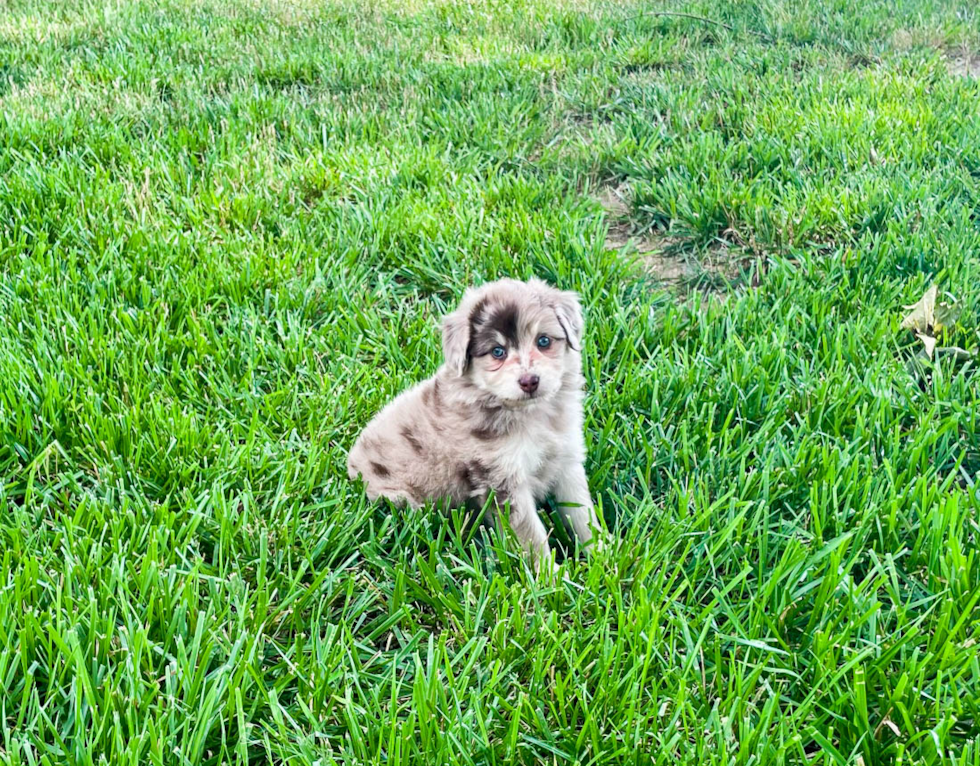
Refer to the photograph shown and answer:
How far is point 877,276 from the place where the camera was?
13.5 feet

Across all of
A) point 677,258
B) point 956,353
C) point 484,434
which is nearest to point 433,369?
point 484,434

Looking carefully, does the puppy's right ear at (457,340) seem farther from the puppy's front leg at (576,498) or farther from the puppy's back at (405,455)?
the puppy's front leg at (576,498)

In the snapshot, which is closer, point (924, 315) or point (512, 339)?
point (512, 339)

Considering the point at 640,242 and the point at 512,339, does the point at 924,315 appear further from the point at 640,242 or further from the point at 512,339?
the point at 512,339

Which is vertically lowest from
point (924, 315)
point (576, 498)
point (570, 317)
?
point (576, 498)

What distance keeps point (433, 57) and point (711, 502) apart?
5423 mm

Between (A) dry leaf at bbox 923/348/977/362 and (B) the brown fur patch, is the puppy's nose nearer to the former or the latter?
(B) the brown fur patch

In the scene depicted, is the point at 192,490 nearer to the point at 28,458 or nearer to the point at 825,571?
the point at 28,458

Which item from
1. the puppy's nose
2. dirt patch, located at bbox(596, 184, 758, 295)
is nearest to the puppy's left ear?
the puppy's nose

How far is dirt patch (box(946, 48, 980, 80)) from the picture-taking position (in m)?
7.14

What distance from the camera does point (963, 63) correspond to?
7.44 meters

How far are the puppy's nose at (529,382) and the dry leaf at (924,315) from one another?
2001 millimetres

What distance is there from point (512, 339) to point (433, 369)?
A: 0.91m

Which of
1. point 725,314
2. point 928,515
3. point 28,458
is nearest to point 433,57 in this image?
point 725,314
